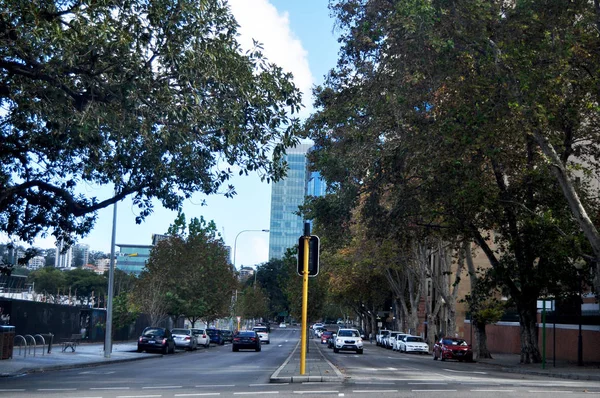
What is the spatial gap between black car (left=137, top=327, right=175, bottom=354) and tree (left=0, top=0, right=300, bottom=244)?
832 inches

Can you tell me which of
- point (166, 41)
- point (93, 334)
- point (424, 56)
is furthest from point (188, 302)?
point (166, 41)

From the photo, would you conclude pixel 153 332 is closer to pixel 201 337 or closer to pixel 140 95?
pixel 201 337

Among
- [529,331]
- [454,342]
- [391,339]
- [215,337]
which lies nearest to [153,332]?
[454,342]

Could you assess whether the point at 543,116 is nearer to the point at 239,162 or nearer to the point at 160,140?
the point at 239,162

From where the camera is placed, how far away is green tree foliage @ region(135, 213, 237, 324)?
56.4 meters

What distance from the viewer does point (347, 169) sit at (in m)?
24.5

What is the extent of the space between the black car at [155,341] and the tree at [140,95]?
21132 millimetres

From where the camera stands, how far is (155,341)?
40.6 meters

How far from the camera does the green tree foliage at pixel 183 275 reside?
185ft

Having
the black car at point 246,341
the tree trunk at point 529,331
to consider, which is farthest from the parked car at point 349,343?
the tree trunk at point 529,331

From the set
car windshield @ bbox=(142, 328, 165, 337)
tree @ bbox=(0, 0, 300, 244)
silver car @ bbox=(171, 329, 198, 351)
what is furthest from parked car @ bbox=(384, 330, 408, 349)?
tree @ bbox=(0, 0, 300, 244)

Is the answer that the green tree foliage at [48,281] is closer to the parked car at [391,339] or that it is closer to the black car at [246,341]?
the parked car at [391,339]

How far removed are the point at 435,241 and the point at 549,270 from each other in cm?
1183

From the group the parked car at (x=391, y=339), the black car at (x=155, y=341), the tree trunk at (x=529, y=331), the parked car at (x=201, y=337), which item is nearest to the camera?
the tree trunk at (x=529, y=331)
